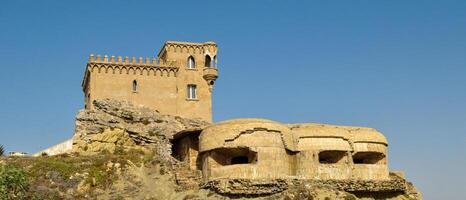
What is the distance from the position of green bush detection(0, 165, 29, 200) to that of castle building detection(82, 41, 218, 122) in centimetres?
1662

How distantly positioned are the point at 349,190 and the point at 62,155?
882 inches

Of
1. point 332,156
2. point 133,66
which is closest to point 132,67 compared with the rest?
point 133,66

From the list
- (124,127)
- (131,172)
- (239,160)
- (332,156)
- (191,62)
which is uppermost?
(191,62)

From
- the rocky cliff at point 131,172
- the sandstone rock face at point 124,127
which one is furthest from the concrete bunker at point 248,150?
the sandstone rock face at point 124,127

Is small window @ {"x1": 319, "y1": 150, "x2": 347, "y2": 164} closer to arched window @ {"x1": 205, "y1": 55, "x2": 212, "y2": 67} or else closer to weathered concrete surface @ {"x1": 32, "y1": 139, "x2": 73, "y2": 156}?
arched window @ {"x1": 205, "y1": 55, "x2": 212, "y2": 67}

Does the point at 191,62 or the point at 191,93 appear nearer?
the point at 191,93

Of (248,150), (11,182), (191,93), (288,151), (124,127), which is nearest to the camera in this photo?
(11,182)

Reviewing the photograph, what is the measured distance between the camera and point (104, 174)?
178 feet

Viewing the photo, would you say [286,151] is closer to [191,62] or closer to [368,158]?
[368,158]

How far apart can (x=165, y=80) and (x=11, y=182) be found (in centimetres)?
2229

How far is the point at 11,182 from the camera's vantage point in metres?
45.8

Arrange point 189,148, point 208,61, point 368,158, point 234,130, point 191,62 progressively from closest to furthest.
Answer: point 234,130 < point 368,158 < point 189,148 < point 191,62 < point 208,61

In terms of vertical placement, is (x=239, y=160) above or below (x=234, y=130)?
below

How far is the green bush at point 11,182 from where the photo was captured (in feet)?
147
